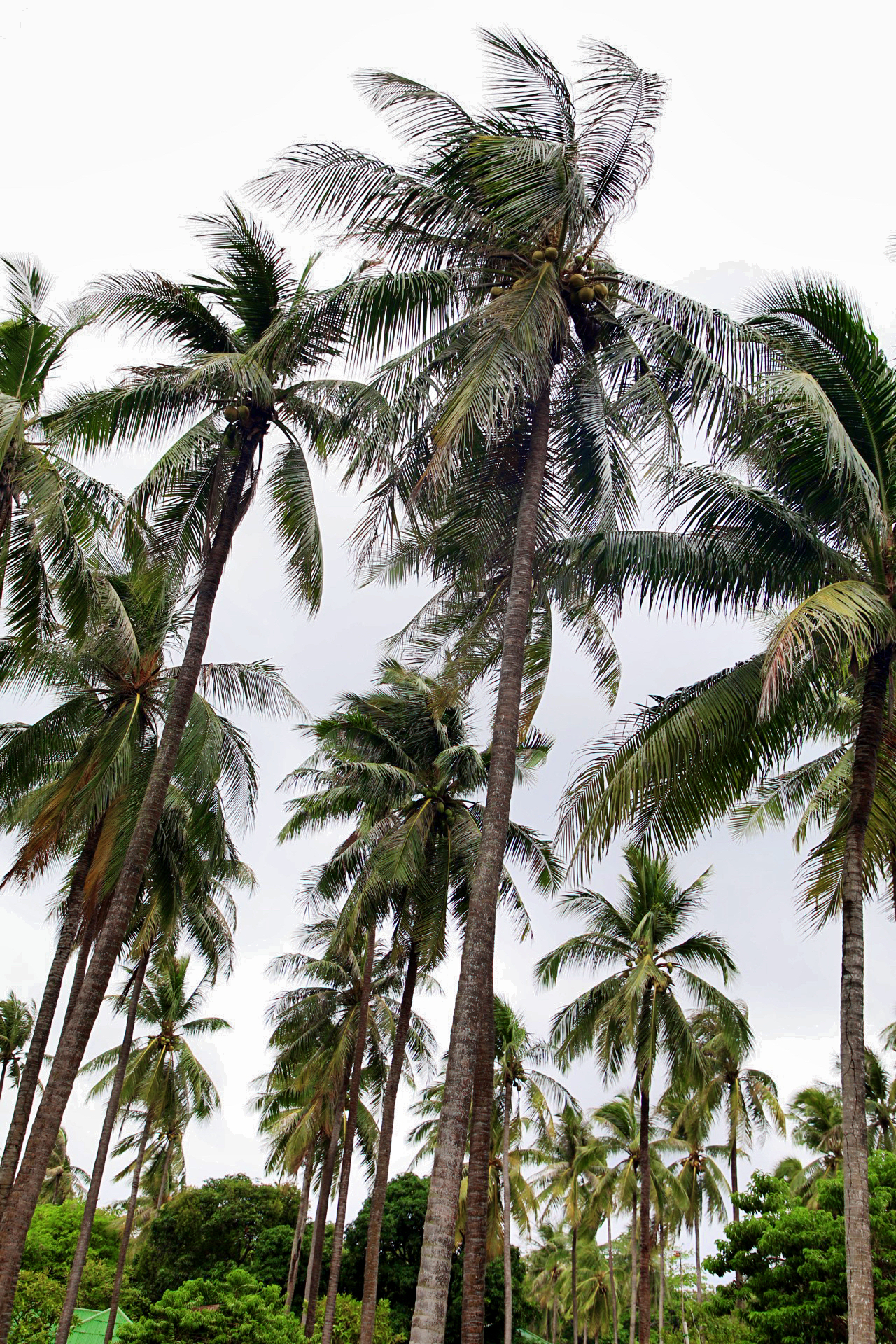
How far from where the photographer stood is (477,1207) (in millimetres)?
14570

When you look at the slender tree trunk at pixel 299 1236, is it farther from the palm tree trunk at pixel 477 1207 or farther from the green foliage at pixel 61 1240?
the palm tree trunk at pixel 477 1207

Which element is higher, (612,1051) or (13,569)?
(13,569)

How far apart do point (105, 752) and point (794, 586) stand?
9.08m

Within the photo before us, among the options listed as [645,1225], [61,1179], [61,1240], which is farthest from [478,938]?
[61,1179]

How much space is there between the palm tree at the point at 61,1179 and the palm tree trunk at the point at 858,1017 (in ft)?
138

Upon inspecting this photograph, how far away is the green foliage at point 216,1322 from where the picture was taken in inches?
637

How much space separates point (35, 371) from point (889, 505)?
9044 millimetres

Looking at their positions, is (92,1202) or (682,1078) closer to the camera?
(92,1202)

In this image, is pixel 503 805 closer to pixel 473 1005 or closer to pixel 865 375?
pixel 473 1005

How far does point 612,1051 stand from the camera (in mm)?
22938

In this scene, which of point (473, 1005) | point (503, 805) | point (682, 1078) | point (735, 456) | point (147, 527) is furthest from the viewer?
point (682, 1078)

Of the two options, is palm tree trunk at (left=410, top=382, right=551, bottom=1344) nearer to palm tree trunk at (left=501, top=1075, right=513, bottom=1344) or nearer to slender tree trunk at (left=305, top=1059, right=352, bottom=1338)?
slender tree trunk at (left=305, top=1059, right=352, bottom=1338)

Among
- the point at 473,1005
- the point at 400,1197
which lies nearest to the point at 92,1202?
the point at 400,1197

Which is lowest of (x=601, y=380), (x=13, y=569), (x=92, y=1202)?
(x=92, y=1202)
